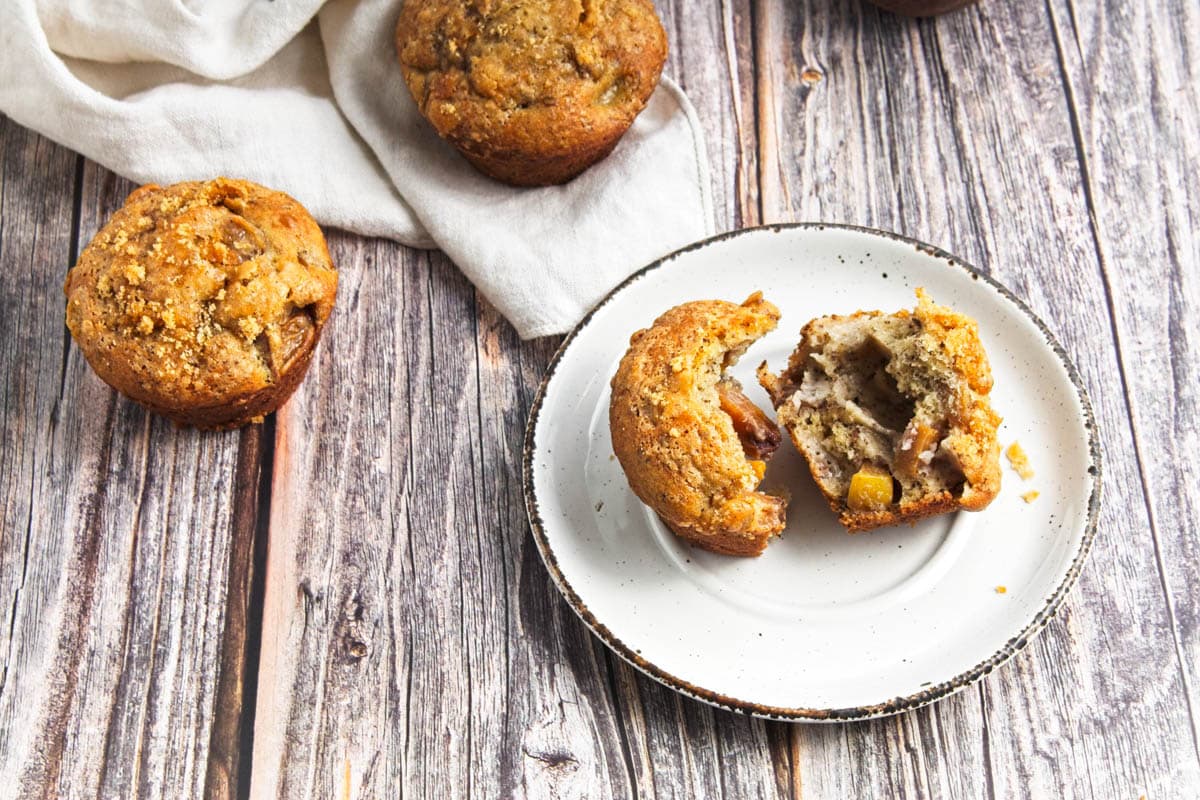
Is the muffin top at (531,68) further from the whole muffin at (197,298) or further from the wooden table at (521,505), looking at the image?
the whole muffin at (197,298)

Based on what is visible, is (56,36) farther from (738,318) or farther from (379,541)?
(738,318)

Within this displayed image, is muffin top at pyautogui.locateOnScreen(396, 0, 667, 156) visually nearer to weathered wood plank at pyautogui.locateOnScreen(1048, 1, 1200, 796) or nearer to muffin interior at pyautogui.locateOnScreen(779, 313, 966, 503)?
muffin interior at pyautogui.locateOnScreen(779, 313, 966, 503)

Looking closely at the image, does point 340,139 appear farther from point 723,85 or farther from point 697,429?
point 697,429

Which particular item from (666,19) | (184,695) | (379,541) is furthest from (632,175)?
(184,695)

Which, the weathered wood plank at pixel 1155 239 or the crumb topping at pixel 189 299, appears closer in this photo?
the crumb topping at pixel 189 299

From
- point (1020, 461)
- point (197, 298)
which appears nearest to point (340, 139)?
point (197, 298)

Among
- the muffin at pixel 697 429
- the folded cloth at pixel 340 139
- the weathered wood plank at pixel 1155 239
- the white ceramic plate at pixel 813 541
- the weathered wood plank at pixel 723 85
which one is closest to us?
the muffin at pixel 697 429

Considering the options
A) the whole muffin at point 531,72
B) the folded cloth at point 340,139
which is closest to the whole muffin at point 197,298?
the folded cloth at point 340,139
